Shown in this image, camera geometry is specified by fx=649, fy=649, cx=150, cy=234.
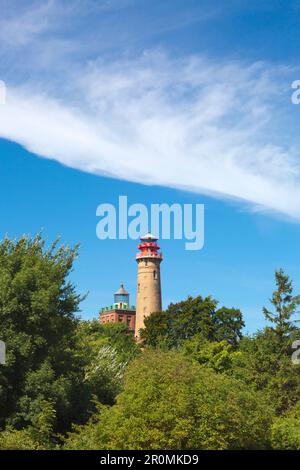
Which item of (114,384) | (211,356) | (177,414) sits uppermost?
(211,356)

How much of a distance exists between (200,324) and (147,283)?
13.7 m

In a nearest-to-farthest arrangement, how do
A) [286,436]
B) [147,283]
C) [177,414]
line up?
1. [177,414]
2. [286,436]
3. [147,283]

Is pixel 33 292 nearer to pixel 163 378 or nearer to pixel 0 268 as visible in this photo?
pixel 0 268

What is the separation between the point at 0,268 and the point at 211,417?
44.5ft

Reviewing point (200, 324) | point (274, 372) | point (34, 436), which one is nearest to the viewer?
point (34, 436)

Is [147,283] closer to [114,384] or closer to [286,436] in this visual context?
[114,384]

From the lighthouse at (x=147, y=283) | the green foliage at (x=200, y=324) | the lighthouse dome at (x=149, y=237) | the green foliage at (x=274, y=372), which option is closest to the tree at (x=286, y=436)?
the green foliage at (x=274, y=372)

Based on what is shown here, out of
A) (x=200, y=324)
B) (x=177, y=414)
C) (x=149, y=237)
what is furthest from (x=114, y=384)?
(x=149, y=237)

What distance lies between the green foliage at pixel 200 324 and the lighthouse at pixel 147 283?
7.94m

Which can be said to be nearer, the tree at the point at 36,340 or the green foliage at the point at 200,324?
the tree at the point at 36,340

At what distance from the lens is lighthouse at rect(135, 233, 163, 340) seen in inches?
3100

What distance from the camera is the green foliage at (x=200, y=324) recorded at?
67438 millimetres

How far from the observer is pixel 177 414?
1903 centimetres

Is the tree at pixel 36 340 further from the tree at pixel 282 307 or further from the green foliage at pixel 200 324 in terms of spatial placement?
the green foliage at pixel 200 324
